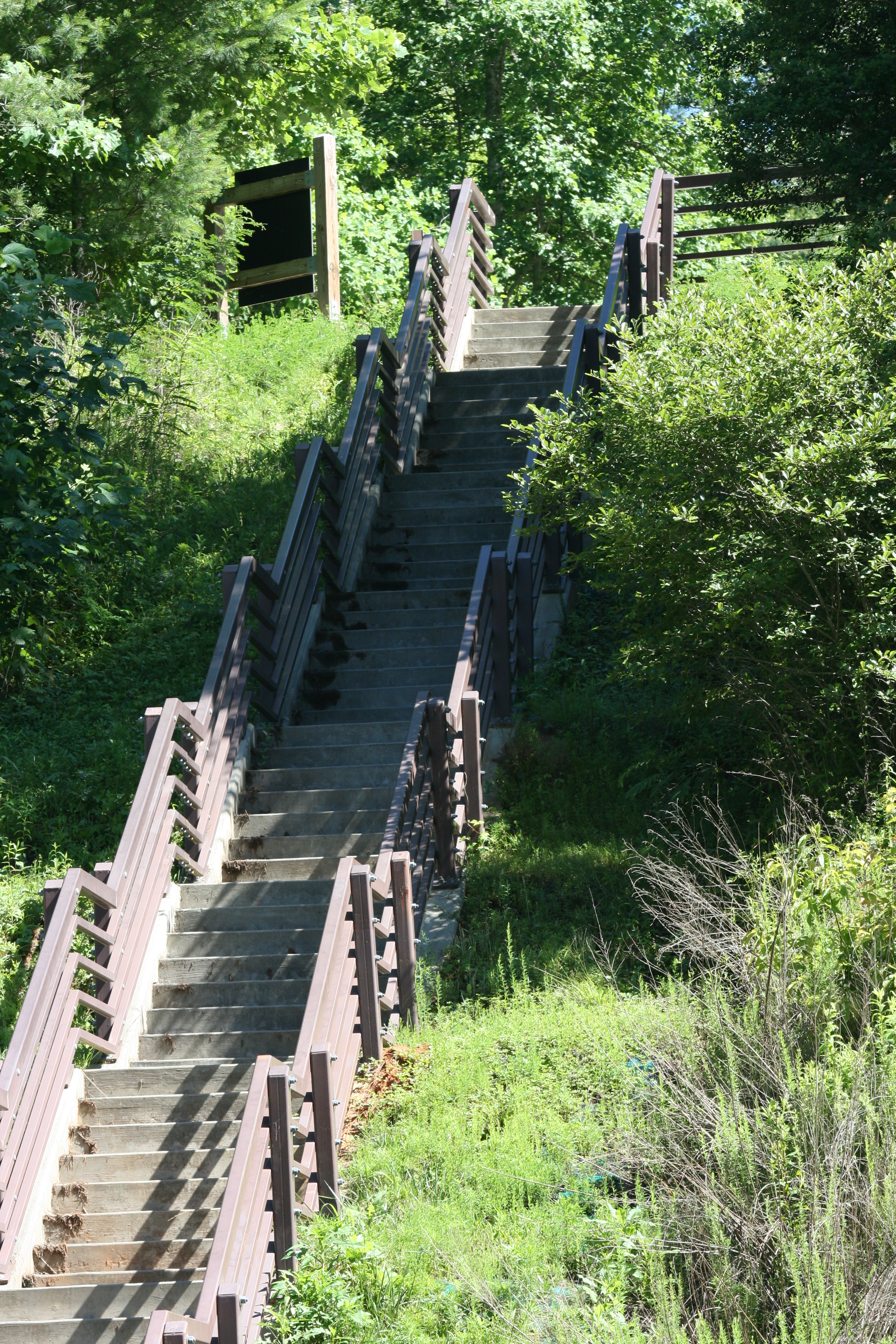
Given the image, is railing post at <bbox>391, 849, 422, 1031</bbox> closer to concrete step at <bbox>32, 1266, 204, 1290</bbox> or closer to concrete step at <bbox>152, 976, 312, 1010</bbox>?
concrete step at <bbox>152, 976, 312, 1010</bbox>

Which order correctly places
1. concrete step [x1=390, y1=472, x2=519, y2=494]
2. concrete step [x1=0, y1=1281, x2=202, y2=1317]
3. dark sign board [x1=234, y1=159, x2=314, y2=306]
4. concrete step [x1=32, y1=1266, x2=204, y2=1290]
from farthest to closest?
1. dark sign board [x1=234, y1=159, x2=314, y2=306]
2. concrete step [x1=390, y1=472, x2=519, y2=494]
3. concrete step [x1=32, y1=1266, x2=204, y2=1290]
4. concrete step [x1=0, y1=1281, x2=202, y2=1317]

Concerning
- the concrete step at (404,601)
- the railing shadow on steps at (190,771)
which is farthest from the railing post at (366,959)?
the concrete step at (404,601)

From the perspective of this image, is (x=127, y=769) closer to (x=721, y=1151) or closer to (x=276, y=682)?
(x=276, y=682)

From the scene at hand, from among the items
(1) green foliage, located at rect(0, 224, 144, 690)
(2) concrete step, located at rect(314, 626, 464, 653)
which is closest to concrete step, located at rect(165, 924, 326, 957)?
(2) concrete step, located at rect(314, 626, 464, 653)

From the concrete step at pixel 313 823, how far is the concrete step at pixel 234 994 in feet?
4.18

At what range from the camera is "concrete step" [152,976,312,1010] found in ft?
24.1

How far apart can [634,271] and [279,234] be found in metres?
6.15

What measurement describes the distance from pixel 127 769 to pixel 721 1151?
5.70 m

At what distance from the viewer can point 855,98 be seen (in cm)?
1173

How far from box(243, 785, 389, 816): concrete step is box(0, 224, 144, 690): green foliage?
269 centimetres

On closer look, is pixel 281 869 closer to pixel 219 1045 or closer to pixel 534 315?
pixel 219 1045

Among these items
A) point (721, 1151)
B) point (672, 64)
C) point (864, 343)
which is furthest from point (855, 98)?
point (672, 64)

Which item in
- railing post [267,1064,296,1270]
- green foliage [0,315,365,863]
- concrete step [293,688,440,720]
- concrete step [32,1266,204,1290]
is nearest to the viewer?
railing post [267,1064,296,1270]

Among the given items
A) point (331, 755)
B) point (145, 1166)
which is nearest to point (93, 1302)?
point (145, 1166)
